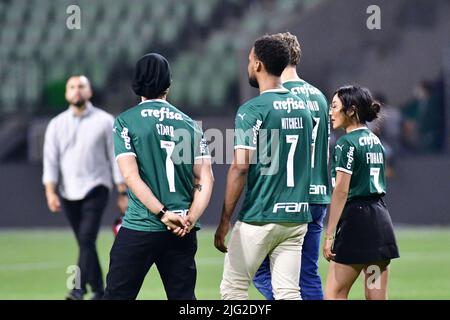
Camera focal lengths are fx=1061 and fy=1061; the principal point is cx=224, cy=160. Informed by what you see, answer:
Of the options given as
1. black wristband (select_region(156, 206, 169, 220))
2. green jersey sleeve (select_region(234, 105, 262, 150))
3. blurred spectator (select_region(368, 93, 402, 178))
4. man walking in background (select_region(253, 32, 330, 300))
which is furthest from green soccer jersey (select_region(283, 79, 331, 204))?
blurred spectator (select_region(368, 93, 402, 178))

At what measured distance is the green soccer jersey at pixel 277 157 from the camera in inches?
280

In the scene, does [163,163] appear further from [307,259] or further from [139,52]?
[139,52]

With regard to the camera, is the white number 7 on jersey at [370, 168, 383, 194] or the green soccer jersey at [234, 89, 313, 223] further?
the white number 7 on jersey at [370, 168, 383, 194]

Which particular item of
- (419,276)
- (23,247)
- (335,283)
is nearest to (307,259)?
(335,283)

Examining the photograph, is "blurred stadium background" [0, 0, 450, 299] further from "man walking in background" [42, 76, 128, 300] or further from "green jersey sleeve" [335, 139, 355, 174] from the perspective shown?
"green jersey sleeve" [335, 139, 355, 174]

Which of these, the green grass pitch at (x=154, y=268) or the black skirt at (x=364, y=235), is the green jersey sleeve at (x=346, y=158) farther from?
the green grass pitch at (x=154, y=268)

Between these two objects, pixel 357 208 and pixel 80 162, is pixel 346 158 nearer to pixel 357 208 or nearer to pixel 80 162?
pixel 357 208

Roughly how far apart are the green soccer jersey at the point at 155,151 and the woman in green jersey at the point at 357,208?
1.21m

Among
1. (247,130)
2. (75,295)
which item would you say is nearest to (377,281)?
(247,130)

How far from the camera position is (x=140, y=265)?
22.8 ft

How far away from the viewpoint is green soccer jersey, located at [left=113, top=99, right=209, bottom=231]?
275 inches

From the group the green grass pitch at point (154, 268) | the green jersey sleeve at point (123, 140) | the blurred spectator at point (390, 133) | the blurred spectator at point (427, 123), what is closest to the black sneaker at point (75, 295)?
the green grass pitch at point (154, 268)

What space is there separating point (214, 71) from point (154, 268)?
809cm

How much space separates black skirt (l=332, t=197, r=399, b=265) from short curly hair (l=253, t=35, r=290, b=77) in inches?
49.0
